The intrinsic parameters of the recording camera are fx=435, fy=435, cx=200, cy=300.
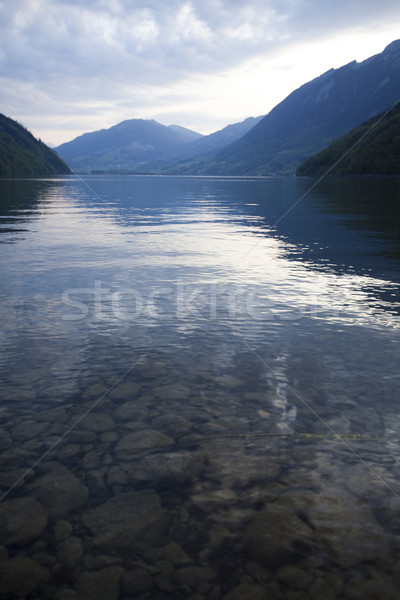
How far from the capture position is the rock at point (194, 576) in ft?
13.8

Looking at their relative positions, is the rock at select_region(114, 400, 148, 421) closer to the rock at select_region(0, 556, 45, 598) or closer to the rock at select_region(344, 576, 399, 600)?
the rock at select_region(0, 556, 45, 598)

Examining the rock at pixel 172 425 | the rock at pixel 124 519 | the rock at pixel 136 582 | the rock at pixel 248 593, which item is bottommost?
the rock at pixel 248 593

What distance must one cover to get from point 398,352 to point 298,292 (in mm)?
5826

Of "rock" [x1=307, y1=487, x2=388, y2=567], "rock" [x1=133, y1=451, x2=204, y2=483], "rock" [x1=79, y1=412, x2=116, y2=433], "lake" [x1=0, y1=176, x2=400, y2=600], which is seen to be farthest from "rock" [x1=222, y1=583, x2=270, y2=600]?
"rock" [x1=79, y1=412, x2=116, y2=433]

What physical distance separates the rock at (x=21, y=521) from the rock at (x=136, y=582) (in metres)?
1.18

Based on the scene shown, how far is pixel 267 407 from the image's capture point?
24.6ft

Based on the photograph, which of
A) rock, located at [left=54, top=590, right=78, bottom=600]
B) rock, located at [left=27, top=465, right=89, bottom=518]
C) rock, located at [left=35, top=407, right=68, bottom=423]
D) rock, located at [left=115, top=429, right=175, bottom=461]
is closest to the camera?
rock, located at [left=54, top=590, right=78, bottom=600]

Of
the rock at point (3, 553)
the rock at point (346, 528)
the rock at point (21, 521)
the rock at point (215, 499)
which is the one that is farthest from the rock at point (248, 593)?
the rock at point (3, 553)

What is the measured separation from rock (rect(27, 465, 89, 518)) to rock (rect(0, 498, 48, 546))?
0.11m

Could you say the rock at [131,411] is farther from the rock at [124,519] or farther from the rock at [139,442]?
the rock at [124,519]

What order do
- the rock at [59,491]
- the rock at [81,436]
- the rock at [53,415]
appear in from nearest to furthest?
the rock at [59,491] < the rock at [81,436] < the rock at [53,415]

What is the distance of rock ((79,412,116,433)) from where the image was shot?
6.78 meters

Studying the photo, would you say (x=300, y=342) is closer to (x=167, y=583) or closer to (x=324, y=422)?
(x=324, y=422)

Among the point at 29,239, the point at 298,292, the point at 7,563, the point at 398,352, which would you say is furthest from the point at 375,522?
the point at 29,239
